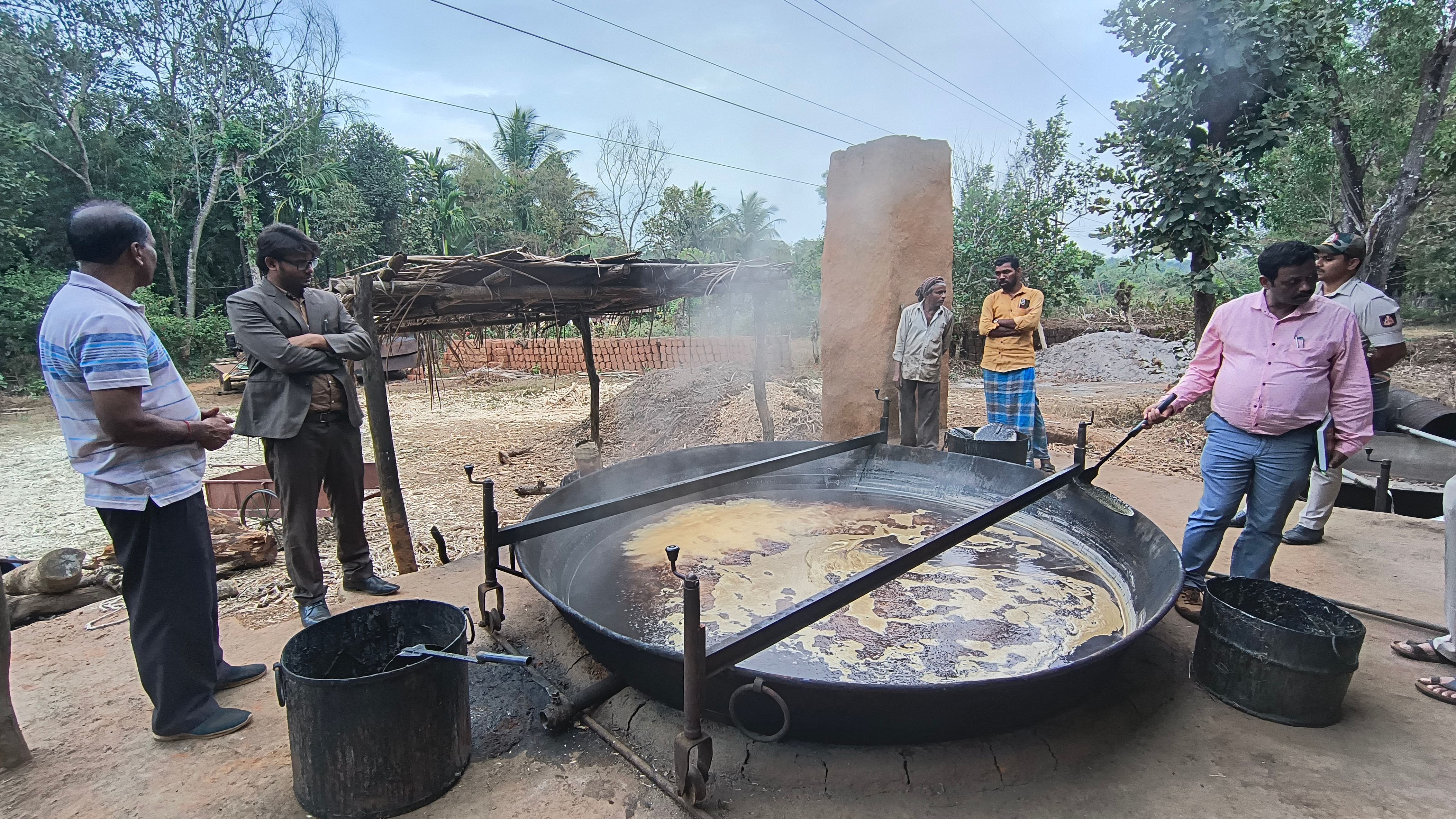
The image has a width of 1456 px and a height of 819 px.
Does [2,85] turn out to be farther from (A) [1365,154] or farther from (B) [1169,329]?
(A) [1365,154]

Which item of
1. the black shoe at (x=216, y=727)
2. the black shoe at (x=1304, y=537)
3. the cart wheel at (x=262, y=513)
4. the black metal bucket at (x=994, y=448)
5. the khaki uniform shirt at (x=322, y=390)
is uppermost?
the khaki uniform shirt at (x=322, y=390)

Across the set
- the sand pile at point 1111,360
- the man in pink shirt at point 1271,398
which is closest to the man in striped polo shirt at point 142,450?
the man in pink shirt at point 1271,398

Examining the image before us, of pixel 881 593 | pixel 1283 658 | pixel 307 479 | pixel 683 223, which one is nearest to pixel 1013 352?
pixel 881 593

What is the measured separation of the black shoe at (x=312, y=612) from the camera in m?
3.02

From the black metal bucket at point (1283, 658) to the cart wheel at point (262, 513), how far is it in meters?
5.89

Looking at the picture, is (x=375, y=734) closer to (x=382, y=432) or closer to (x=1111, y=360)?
(x=382, y=432)

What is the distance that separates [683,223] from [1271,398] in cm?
2334

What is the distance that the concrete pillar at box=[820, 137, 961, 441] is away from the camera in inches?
255

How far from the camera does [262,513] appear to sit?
5.70m

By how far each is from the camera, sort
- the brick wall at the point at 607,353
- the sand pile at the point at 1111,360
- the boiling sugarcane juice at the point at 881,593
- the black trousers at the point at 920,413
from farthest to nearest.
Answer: the brick wall at the point at 607,353, the sand pile at the point at 1111,360, the black trousers at the point at 920,413, the boiling sugarcane juice at the point at 881,593

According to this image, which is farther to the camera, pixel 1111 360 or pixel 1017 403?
pixel 1111 360

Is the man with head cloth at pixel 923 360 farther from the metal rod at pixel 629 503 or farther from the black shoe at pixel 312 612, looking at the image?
the black shoe at pixel 312 612

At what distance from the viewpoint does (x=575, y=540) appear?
3.76 meters

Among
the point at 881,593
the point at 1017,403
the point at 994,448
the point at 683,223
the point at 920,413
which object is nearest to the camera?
the point at 881,593
